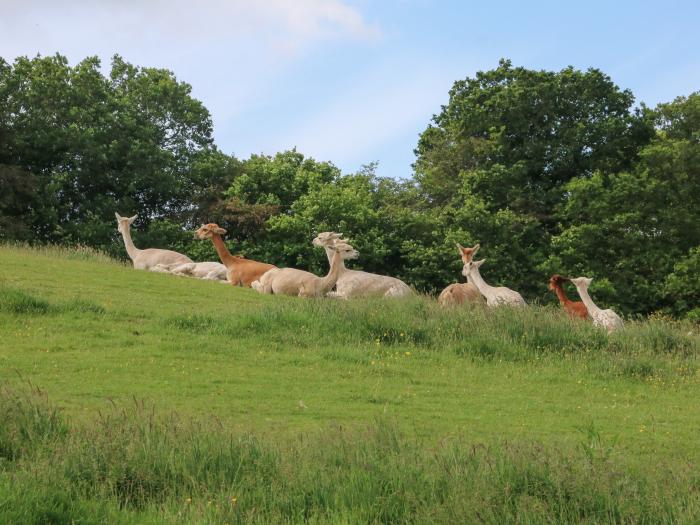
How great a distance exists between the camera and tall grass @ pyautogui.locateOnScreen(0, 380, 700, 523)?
691 centimetres

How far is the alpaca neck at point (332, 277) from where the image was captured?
2247 cm

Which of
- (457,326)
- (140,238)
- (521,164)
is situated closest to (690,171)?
(521,164)

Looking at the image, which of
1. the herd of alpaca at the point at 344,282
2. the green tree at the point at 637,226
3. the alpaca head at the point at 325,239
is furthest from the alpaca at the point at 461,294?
the green tree at the point at 637,226

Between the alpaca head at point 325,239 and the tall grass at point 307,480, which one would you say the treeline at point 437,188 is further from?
the tall grass at point 307,480

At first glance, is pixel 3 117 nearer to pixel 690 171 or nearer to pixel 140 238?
pixel 140 238

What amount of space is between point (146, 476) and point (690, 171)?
115 ft

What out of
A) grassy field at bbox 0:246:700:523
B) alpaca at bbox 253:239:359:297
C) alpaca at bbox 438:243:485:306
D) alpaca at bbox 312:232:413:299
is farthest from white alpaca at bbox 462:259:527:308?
alpaca at bbox 253:239:359:297

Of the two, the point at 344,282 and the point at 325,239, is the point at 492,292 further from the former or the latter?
the point at 325,239

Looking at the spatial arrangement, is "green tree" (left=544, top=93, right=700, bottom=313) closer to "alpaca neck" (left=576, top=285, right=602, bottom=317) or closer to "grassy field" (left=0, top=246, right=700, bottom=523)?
"alpaca neck" (left=576, top=285, right=602, bottom=317)

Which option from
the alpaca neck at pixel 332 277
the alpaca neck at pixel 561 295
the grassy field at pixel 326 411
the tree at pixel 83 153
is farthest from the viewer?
the tree at pixel 83 153

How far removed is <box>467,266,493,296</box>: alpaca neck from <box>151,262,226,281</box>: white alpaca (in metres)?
6.85

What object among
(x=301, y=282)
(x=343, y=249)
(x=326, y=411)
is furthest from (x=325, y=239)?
(x=326, y=411)

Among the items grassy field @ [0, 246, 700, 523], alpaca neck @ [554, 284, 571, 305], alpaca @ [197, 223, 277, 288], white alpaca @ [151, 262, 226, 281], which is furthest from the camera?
white alpaca @ [151, 262, 226, 281]

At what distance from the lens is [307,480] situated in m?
7.40
